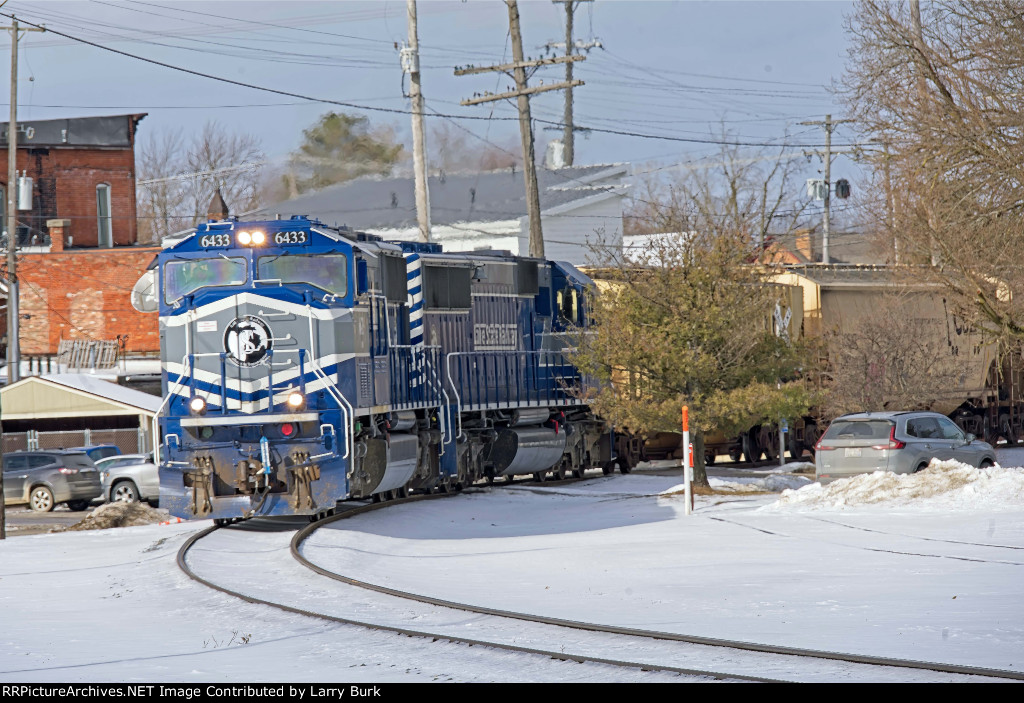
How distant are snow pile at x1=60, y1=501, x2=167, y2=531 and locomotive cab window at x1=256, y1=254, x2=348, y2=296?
6.61 metres

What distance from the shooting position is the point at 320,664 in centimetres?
874

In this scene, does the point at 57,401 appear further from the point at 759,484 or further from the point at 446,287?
the point at 759,484

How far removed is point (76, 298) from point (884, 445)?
37.7 m

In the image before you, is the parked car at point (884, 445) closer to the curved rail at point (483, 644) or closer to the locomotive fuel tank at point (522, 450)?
the locomotive fuel tank at point (522, 450)

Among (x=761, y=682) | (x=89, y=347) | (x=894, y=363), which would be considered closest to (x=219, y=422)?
(x=761, y=682)

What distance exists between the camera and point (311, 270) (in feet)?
55.2

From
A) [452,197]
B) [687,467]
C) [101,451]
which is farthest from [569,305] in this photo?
[452,197]

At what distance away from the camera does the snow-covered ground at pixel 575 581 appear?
8.89m

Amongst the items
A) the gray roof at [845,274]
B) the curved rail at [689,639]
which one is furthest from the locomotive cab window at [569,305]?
the curved rail at [689,639]

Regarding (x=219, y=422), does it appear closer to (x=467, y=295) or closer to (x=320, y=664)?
(x=467, y=295)

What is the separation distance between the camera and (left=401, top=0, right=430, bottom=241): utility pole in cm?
3056

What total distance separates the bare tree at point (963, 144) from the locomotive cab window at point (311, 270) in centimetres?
859

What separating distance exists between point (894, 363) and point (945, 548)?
49.9 ft

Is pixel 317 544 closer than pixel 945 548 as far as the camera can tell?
No
